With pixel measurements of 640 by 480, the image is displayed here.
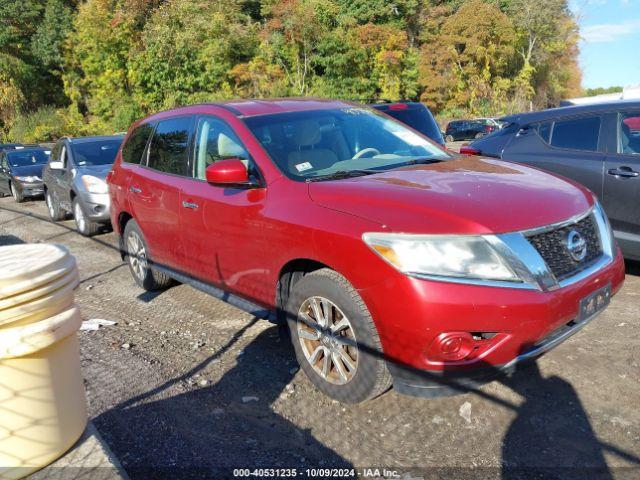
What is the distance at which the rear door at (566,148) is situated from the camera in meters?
5.38

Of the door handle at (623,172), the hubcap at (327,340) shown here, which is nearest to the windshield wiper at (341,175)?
the hubcap at (327,340)

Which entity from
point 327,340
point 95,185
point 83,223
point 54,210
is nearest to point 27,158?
point 54,210

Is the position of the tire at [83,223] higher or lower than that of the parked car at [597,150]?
lower

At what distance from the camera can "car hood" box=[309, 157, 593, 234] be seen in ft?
9.44

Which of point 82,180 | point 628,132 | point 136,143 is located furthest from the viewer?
point 82,180

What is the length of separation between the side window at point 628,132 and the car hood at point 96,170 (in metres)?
7.21

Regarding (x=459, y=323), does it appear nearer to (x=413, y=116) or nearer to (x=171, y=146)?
(x=171, y=146)

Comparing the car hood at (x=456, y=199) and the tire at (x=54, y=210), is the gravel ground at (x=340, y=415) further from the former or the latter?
the tire at (x=54, y=210)

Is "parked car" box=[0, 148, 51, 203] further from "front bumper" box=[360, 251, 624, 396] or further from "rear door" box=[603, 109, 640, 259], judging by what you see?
"front bumper" box=[360, 251, 624, 396]

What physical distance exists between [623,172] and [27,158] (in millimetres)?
15414

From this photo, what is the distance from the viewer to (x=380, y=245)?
289 centimetres

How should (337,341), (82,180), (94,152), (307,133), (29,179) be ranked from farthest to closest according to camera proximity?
1. (29,179)
2. (94,152)
3. (82,180)
4. (307,133)
5. (337,341)

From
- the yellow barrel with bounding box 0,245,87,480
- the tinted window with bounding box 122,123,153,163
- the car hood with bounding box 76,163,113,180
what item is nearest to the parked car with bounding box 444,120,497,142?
the car hood with bounding box 76,163,113,180

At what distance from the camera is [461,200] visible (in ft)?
10.0
